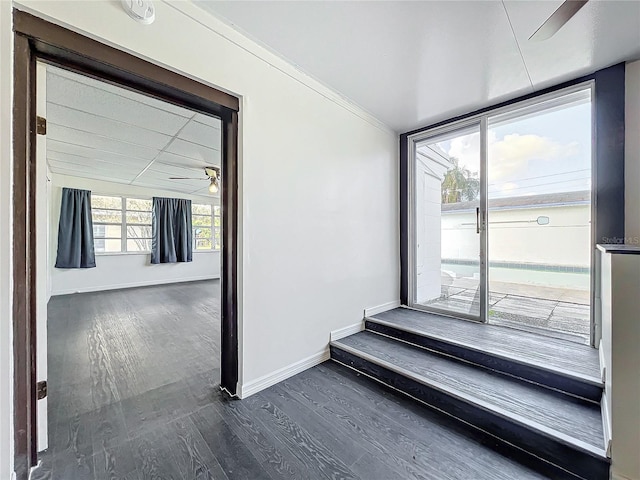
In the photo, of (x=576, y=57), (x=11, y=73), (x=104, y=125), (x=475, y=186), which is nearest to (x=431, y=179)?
(x=475, y=186)

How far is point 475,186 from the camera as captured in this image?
290 cm

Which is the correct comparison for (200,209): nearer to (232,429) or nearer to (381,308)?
(381,308)

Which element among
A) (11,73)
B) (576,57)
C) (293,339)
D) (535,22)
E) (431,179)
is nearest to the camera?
(11,73)

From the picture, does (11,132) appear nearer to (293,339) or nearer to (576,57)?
(293,339)

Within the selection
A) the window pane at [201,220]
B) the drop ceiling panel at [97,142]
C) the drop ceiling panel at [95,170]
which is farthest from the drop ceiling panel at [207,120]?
the window pane at [201,220]

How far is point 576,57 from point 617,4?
1.63ft

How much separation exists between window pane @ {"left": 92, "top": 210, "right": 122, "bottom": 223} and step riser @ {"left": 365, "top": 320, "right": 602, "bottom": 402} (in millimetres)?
6770

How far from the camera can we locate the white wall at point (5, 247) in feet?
3.40

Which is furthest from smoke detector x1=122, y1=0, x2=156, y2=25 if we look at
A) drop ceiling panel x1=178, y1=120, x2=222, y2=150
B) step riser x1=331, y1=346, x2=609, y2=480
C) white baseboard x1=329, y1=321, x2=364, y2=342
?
step riser x1=331, y1=346, x2=609, y2=480

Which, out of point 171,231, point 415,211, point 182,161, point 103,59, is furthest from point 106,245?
point 415,211

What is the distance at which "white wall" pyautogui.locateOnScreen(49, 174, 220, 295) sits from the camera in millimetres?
5484

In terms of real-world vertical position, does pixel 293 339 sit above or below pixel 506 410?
above

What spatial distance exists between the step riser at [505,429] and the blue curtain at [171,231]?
6.43 metres

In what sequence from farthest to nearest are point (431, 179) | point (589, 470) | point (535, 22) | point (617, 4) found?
point (431, 179)
point (535, 22)
point (617, 4)
point (589, 470)
